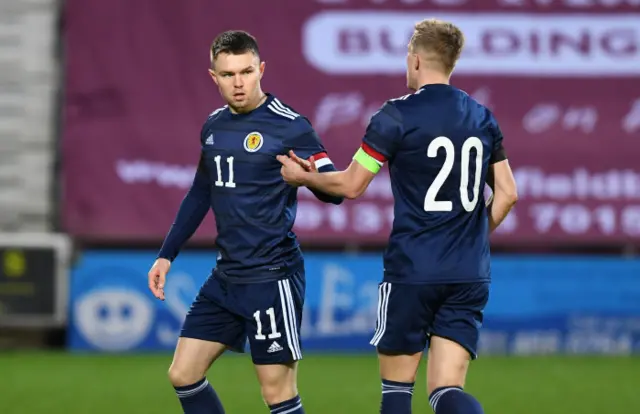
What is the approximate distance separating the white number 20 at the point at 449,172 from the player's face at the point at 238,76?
0.83m

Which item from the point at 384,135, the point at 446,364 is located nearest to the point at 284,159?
the point at 384,135

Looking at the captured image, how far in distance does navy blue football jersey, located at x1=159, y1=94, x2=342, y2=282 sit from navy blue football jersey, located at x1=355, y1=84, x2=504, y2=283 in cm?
40

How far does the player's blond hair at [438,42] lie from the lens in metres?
4.90

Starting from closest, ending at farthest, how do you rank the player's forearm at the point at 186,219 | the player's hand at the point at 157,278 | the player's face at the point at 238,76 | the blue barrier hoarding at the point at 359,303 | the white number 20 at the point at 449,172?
the white number 20 at the point at 449,172, the player's face at the point at 238,76, the player's hand at the point at 157,278, the player's forearm at the point at 186,219, the blue barrier hoarding at the point at 359,303

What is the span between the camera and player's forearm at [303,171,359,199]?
16.4ft

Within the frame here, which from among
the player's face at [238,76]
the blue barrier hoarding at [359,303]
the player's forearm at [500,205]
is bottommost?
the blue barrier hoarding at [359,303]

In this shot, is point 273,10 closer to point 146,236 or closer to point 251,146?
point 146,236

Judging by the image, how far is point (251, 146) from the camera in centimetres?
536

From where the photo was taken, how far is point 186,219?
18.6 ft

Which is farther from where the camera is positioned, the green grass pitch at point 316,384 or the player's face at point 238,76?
the green grass pitch at point 316,384

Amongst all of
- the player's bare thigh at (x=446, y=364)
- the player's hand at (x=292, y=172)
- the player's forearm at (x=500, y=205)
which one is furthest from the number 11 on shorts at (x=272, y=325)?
the player's forearm at (x=500, y=205)

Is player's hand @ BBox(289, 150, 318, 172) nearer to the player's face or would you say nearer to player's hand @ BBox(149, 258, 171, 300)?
the player's face

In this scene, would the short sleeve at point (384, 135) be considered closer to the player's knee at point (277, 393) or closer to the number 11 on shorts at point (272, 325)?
the number 11 on shorts at point (272, 325)

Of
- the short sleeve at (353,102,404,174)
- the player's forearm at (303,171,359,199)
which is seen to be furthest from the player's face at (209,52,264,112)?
the short sleeve at (353,102,404,174)
